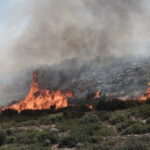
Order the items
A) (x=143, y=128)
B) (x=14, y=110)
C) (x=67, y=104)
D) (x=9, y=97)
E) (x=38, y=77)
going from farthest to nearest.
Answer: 1. (x=9, y=97)
2. (x=38, y=77)
3. (x=14, y=110)
4. (x=67, y=104)
5. (x=143, y=128)

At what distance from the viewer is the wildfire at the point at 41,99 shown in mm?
36562

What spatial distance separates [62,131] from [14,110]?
24.3 meters

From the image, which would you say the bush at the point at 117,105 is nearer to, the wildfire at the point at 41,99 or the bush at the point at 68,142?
the wildfire at the point at 41,99

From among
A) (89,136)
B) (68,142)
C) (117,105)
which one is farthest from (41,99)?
(68,142)

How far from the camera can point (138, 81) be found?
31531 millimetres

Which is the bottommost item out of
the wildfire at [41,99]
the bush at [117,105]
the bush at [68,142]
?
the bush at [68,142]

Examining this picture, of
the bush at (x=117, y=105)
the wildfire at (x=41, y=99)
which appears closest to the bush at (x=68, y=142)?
the bush at (x=117, y=105)

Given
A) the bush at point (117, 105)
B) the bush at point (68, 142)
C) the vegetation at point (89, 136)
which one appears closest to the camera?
the vegetation at point (89, 136)

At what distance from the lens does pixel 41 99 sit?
125 feet

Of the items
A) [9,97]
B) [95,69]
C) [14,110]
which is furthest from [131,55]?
[9,97]

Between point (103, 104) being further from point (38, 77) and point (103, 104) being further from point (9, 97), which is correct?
point (9, 97)

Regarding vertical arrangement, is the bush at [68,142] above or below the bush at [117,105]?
below

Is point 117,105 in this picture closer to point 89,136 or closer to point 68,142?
point 89,136

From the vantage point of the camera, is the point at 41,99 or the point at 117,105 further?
the point at 41,99
